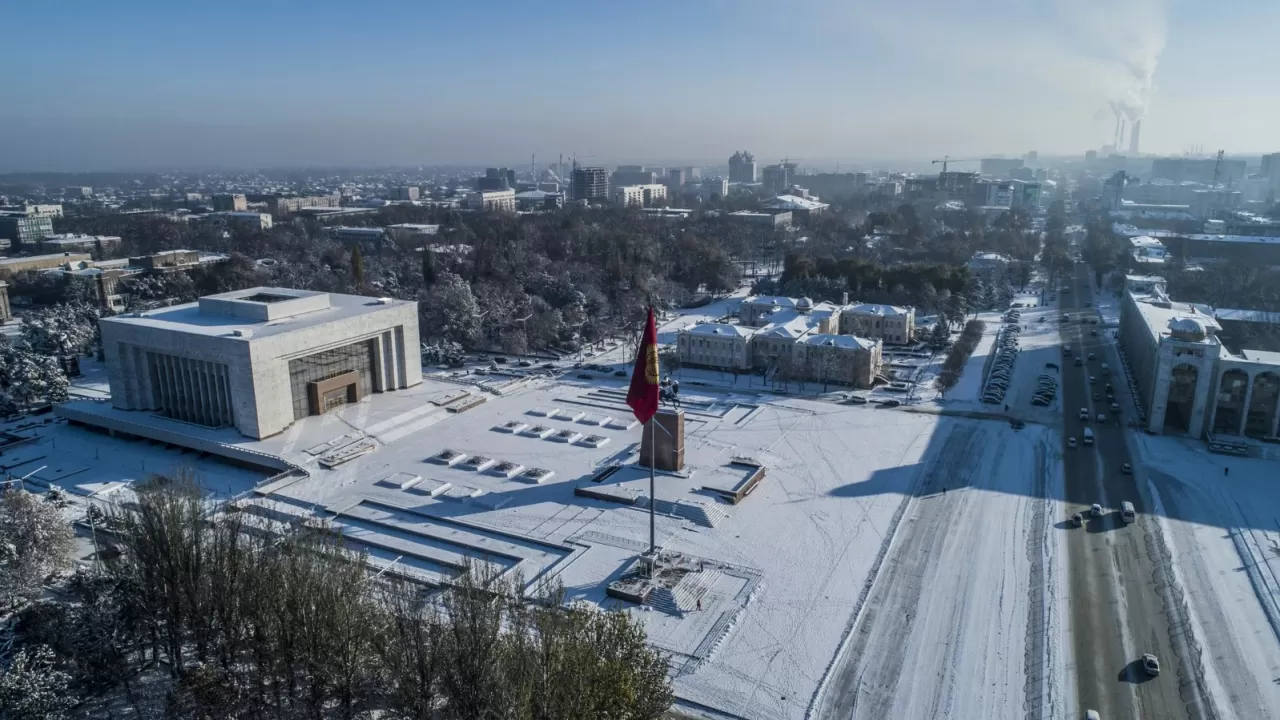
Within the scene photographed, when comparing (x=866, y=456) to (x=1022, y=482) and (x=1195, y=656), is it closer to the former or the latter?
(x=1022, y=482)

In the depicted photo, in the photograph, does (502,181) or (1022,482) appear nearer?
(1022,482)

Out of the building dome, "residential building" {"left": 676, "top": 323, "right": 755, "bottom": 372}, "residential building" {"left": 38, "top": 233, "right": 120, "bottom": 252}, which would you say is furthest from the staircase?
"residential building" {"left": 38, "top": 233, "right": 120, "bottom": 252}

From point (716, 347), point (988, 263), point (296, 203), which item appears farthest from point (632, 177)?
point (716, 347)

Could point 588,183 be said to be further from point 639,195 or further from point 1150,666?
point 1150,666

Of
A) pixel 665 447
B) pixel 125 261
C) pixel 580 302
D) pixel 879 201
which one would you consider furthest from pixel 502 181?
pixel 665 447

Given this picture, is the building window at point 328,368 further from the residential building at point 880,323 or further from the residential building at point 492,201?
the residential building at point 492,201

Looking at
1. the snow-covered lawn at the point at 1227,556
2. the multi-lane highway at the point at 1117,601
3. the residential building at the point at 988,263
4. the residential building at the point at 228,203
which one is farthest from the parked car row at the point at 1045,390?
the residential building at the point at 228,203
